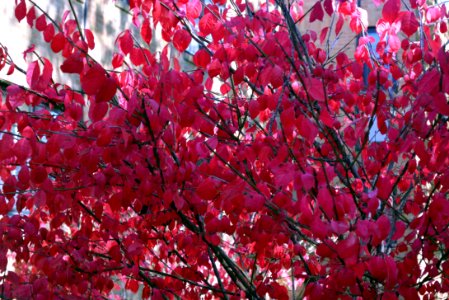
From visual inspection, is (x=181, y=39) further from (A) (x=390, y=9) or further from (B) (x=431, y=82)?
(B) (x=431, y=82)

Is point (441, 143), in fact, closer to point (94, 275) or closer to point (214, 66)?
point (214, 66)

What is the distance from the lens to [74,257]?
534 centimetres

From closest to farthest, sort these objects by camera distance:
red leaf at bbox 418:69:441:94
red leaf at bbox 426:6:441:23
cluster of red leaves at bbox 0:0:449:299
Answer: red leaf at bbox 418:69:441:94
cluster of red leaves at bbox 0:0:449:299
red leaf at bbox 426:6:441:23

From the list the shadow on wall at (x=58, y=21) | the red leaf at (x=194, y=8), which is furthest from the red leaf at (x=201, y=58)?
the shadow on wall at (x=58, y=21)

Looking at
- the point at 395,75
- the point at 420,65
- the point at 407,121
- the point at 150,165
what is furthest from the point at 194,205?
the point at 420,65

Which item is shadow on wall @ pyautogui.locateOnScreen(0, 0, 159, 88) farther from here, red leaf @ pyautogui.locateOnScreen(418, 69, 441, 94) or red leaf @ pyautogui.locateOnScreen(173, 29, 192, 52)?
red leaf @ pyautogui.locateOnScreen(418, 69, 441, 94)

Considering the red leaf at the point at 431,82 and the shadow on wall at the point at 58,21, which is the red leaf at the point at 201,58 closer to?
the red leaf at the point at 431,82

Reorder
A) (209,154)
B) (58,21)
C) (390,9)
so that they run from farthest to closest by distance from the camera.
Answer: (58,21)
(209,154)
(390,9)

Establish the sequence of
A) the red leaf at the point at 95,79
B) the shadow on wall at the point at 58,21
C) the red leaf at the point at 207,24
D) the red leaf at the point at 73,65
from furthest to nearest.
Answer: the shadow on wall at the point at 58,21 < the red leaf at the point at 207,24 < the red leaf at the point at 73,65 < the red leaf at the point at 95,79

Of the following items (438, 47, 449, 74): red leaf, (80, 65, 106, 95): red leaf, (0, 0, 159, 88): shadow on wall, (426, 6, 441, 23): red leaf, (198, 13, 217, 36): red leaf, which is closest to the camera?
(438, 47, 449, 74): red leaf

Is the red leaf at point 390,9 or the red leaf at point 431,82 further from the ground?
the red leaf at point 390,9

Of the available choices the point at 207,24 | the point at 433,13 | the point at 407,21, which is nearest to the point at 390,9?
the point at 407,21

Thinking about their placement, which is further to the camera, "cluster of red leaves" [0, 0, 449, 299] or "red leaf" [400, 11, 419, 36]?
"red leaf" [400, 11, 419, 36]

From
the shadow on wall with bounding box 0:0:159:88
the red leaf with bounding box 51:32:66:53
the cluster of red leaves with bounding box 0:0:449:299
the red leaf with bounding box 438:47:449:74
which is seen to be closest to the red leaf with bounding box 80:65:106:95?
the cluster of red leaves with bounding box 0:0:449:299
